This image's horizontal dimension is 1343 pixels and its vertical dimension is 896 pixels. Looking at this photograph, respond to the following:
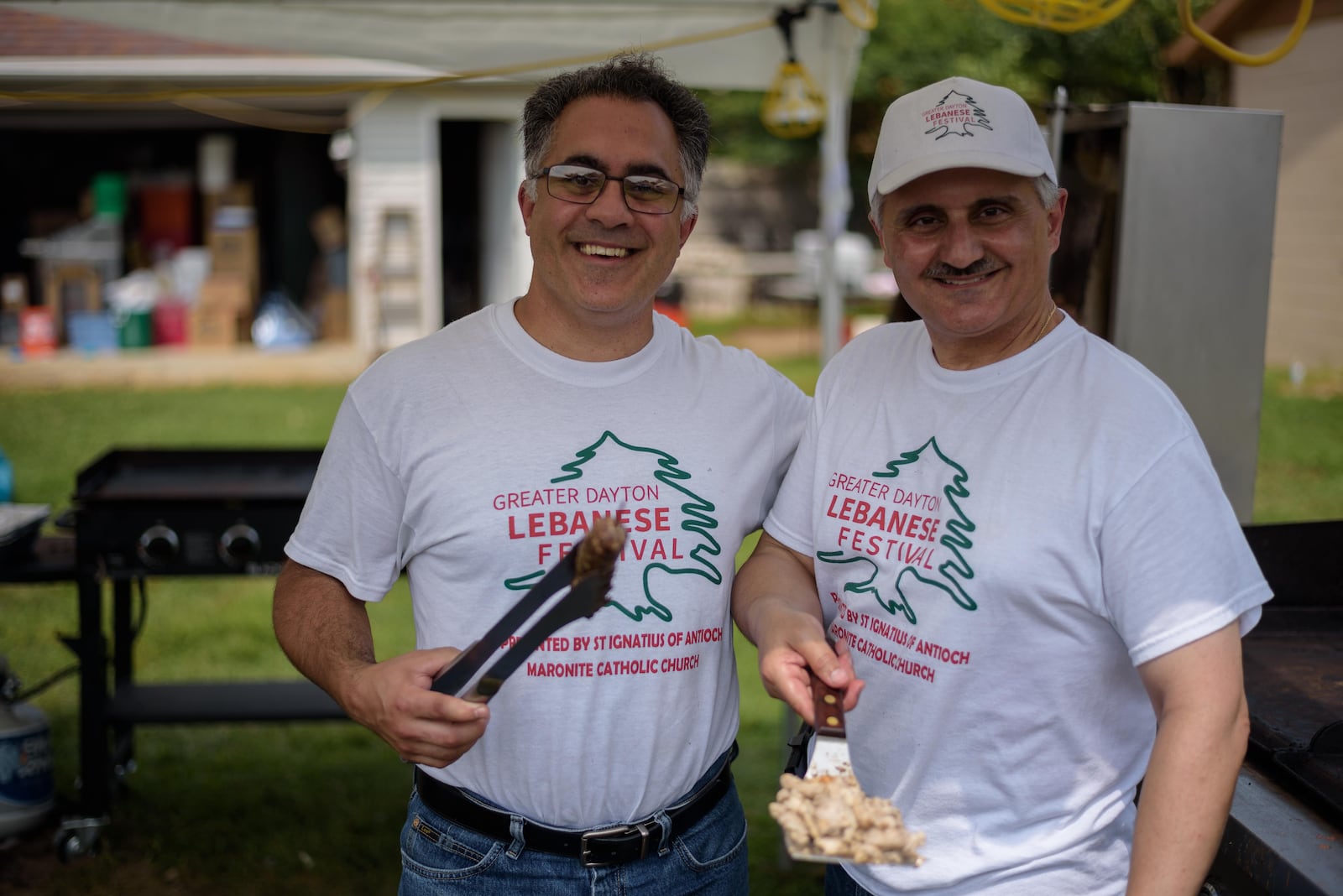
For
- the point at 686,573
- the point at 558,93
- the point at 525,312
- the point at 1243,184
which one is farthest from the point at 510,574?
the point at 1243,184

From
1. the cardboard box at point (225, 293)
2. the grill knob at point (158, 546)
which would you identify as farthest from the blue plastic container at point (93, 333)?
the grill knob at point (158, 546)

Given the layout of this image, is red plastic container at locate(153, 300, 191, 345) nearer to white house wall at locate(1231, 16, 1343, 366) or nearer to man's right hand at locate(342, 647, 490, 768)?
white house wall at locate(1231, 16, 1343, 366)

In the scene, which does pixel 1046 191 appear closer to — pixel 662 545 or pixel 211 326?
pixel 662 545

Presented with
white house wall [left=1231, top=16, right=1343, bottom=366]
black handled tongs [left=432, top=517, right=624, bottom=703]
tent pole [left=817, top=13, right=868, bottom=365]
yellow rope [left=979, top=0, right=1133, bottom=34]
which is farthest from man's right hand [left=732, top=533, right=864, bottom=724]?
white house wall [left=1231, top=16, right=1343, bottom=366]

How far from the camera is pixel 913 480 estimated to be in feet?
5.75

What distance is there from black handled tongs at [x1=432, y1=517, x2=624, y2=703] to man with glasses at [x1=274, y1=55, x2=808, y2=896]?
263 mm

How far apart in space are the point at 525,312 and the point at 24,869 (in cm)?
308

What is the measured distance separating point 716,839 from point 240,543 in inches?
88.6

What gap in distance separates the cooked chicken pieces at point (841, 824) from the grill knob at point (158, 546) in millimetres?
2738

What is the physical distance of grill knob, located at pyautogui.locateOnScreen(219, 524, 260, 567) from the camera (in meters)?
3.71

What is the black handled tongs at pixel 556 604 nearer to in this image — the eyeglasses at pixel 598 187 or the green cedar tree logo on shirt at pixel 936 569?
the green cedar tree logo on shirt at pixel 936 569

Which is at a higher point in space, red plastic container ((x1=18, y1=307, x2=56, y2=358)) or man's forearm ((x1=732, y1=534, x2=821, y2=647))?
man's forearm ((x1=732, y1=534, x2=821, y2=647))

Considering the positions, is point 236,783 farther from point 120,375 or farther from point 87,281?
point 87,281

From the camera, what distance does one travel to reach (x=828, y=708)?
1.61m
